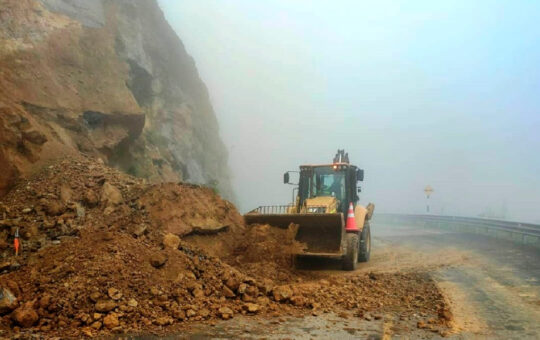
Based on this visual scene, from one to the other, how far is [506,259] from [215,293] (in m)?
9.46

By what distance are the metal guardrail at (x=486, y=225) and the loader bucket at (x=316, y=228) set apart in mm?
8600

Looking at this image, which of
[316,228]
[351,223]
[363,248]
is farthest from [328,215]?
[363,248]

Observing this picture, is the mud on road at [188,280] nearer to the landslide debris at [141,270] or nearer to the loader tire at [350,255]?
the landslide debris at [141,270]

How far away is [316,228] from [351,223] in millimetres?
1194

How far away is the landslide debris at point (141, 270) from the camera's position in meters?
6.02

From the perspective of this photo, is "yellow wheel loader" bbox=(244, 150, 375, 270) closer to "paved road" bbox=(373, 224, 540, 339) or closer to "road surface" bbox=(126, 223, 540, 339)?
"road surface" bbox=(126, 223, 540, 339)

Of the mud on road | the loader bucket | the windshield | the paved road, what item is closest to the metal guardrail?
the paved road

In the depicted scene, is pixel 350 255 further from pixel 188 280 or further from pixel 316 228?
pixel 188 280

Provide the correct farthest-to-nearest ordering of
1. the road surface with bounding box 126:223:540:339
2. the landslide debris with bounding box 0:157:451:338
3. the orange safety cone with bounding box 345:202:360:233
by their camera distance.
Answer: the orange safety cone with bounding box 345:202:360:233, the landslide debris with bounding box 0:157:451:338, the road surface with bounding box 126:223:540:339

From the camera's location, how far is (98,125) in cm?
1482

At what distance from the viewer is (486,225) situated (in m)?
21.2

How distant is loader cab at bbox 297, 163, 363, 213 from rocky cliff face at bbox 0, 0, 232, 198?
668cm

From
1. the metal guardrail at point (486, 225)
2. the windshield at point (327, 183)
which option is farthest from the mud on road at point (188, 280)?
the metal guardrail at point (486, 225)

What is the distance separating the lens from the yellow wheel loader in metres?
10.6
